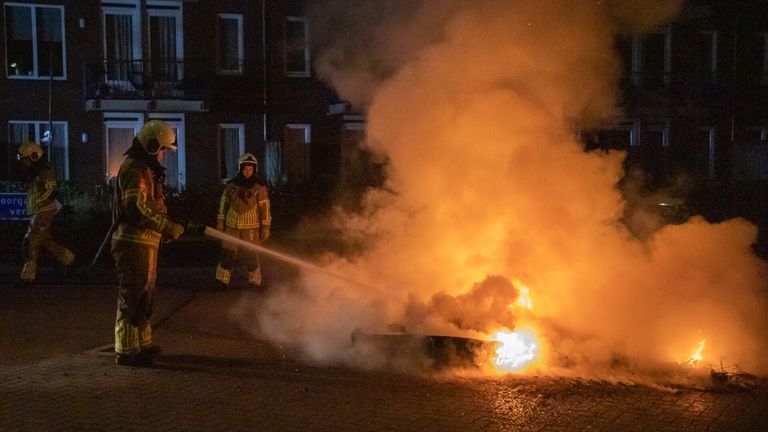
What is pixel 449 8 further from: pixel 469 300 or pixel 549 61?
pixel 469 300

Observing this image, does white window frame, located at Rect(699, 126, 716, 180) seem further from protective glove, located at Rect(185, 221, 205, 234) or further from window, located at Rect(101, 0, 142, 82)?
protective glove, located at Rect(185, 221, 205, 234)

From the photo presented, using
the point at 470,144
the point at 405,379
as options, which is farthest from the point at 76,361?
the point at 470,144

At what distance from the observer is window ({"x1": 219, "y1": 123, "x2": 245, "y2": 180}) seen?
2136 centimetres

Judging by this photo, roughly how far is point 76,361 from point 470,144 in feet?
12.9

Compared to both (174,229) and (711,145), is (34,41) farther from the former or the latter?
(711,145)

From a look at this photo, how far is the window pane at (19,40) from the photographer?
65.0ft

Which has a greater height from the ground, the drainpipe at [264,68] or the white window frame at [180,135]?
the drainpipe at [264,68]

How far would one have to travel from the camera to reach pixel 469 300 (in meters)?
6.81

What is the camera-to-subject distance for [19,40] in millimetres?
19891

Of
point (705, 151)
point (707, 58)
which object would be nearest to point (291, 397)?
point (707, 58)

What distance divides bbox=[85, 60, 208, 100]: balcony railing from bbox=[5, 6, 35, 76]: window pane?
60.8 inches

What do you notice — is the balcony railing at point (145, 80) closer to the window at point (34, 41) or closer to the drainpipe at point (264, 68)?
the window at point (34, 41)

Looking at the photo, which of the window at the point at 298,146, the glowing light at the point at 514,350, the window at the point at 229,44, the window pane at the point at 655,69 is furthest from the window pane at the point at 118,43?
the glowing light at the point at 514,350

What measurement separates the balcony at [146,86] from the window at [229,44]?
0.71 meters
